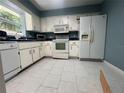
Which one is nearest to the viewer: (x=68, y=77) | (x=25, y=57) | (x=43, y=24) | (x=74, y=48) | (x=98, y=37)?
(x=68, y=77)

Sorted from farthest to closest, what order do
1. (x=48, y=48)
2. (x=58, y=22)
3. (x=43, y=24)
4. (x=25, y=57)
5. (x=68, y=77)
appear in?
(x=43, y=24) → (x=58, y=22) → (x=48, y=48) → (x=25, y=57) → (x=68, y=77)

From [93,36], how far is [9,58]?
2.78 m

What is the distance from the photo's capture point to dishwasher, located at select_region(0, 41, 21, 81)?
1439 millimetres

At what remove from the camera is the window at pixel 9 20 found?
2268 millimetres

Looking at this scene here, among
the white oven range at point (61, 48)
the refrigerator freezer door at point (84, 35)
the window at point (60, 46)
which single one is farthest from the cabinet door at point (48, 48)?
the refrigerator freezer door at point (84, 35)

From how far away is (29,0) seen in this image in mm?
2881

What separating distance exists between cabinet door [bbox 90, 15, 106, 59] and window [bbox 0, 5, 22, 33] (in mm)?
2969

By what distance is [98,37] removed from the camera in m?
2.86

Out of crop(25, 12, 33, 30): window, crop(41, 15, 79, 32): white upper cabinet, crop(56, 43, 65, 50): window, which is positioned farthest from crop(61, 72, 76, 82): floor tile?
crop(25, 12, 33, 30): window

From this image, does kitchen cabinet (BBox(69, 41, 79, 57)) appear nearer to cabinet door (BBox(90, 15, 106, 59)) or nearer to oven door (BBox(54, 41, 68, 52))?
oven door (BBox(54, 41, 68, 52))

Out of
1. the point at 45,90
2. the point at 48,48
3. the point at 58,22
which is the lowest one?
the point at 45,90

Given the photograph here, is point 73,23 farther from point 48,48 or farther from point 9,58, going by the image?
point 9,58

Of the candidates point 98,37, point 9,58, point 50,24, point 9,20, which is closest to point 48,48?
point 50,24

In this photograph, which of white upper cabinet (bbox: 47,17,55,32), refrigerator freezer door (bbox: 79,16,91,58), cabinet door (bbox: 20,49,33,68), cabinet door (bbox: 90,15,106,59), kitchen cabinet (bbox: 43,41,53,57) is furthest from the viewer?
white upper cabinet (bbox: 47,17,55,32)
